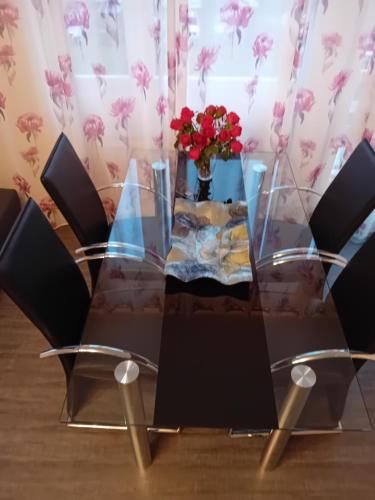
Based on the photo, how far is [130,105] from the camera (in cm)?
202

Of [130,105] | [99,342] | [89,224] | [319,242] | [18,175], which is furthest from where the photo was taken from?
[18,175]

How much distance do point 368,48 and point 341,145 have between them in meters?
0.52

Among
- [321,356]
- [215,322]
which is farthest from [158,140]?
[321,356]

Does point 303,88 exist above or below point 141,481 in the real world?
above

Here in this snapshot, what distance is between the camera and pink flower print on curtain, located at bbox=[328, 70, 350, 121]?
6.04ft

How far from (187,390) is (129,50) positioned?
1.66 m

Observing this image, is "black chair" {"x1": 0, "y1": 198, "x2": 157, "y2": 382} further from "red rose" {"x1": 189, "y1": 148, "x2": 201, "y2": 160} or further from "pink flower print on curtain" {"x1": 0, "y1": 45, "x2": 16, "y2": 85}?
"pink flower print on curtain" {"x1": 0, "y1": 45, "x2": 16, "y2": 85}

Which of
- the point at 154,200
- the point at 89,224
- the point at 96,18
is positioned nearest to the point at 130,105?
the point at 96,18

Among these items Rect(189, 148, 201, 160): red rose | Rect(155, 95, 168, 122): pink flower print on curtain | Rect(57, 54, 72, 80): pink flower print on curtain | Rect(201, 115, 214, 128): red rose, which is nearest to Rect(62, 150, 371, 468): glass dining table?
Rect(189, 148, 201, 160): red rose

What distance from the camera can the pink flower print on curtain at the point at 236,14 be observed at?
65.8 inches

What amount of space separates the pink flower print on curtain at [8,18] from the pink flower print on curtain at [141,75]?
597 mm

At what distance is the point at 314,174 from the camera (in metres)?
2.24

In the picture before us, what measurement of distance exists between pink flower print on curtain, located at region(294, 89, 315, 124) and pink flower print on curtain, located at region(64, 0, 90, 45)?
1.14 m

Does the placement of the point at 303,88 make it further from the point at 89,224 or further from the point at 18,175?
the point at 18,175
